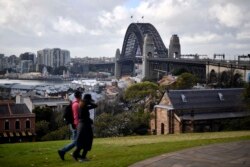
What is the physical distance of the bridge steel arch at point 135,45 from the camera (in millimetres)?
119375

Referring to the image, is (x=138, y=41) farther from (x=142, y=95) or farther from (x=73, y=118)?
(x=73, y=118)

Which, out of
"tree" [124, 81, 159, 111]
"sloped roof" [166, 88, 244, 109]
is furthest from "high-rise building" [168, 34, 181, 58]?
"sloped roof" [166, 88, 244, 109]

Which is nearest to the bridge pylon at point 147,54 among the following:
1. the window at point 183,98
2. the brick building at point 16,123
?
the brick building at point 16,123

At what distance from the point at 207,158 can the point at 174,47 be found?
10309cm

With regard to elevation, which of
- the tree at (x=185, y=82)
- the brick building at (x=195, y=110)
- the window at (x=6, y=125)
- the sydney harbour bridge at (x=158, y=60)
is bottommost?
the window at (x=6, y=125)

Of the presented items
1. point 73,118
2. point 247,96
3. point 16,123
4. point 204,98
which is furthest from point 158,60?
point 73,118

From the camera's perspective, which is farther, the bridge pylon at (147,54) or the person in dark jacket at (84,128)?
the bridge pylon at (147,54)

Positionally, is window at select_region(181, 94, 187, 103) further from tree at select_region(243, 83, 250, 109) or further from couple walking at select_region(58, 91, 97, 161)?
couple walking at select_region(58, 91, 97, 161)

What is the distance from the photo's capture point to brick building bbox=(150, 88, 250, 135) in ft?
99.4

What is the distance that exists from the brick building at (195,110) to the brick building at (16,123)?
11735mm

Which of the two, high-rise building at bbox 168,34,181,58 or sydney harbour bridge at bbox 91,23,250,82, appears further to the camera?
high-rise building at bbox 168,34,181,58

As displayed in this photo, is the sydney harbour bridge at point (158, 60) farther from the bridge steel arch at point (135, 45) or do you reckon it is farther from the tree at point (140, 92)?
the tree at point (140, 92)

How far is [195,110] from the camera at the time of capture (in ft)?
104

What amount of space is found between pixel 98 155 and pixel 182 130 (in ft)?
72.1
